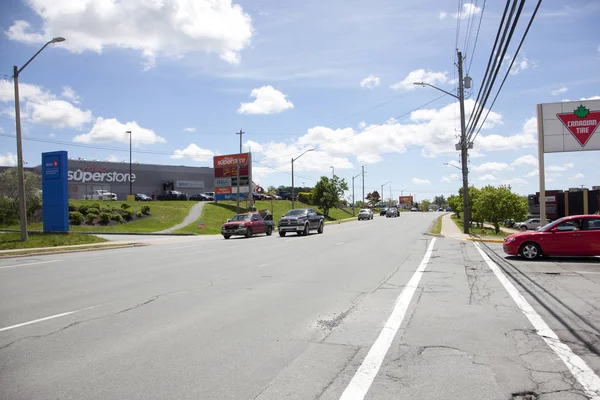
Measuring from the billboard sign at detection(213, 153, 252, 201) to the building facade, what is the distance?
20.8 meters

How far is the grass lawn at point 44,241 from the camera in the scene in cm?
2223

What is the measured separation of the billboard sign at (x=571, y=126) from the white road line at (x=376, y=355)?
19288 millimetres

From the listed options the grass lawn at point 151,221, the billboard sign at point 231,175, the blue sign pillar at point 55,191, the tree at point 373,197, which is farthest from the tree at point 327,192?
the tree at point 373,197

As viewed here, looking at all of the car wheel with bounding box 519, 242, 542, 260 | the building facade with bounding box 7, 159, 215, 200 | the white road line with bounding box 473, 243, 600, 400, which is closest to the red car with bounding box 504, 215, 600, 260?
the car wheel with bounding box 519, 242, 542, 260

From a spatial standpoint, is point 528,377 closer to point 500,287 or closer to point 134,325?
point 134,325

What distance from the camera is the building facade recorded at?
74875 mm

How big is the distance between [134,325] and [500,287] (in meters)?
7.75

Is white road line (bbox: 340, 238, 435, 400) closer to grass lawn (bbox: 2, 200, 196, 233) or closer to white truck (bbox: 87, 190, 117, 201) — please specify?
grass lawn (bbox: 2, 200, 196, 233)

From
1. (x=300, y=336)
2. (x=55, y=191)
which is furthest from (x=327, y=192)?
(x=300, y=336)

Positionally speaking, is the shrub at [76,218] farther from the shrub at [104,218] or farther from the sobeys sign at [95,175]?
the sobeys sign at [95,175]

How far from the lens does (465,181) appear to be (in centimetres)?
3130

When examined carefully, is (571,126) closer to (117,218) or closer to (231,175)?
(117,218)

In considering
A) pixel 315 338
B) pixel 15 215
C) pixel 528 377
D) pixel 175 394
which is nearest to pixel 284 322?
pixel 315 338

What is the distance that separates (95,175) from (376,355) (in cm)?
7956
